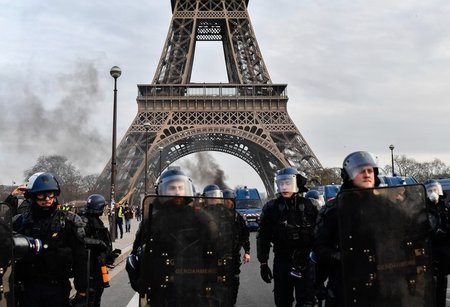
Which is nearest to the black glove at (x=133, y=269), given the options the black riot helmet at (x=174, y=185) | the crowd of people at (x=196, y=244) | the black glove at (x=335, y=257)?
the crowd of people at (x=196, y=244)

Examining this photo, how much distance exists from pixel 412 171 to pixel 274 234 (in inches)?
3071

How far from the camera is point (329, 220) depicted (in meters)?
3.58

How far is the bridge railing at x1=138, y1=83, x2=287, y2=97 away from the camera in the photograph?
43.0m

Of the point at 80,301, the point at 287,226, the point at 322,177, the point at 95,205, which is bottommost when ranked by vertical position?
A: the point at 80,301

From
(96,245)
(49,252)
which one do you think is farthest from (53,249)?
→ (96,245)

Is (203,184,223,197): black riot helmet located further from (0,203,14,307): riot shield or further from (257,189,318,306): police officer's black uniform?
(0,203,14,307): riot shield

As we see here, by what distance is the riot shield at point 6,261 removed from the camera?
3.44 metres

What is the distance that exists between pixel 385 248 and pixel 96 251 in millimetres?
3722

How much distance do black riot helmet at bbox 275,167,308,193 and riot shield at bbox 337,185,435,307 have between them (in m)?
2.34

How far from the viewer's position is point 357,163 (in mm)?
3697

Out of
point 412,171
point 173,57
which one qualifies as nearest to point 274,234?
point 173,57

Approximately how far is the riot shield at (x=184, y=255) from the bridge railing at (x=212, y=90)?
1562 inches

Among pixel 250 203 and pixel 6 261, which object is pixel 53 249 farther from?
pixel 250 203

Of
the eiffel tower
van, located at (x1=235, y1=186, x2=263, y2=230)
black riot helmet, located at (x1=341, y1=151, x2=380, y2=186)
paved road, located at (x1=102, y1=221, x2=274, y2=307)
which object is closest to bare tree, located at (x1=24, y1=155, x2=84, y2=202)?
the eiffel tower
